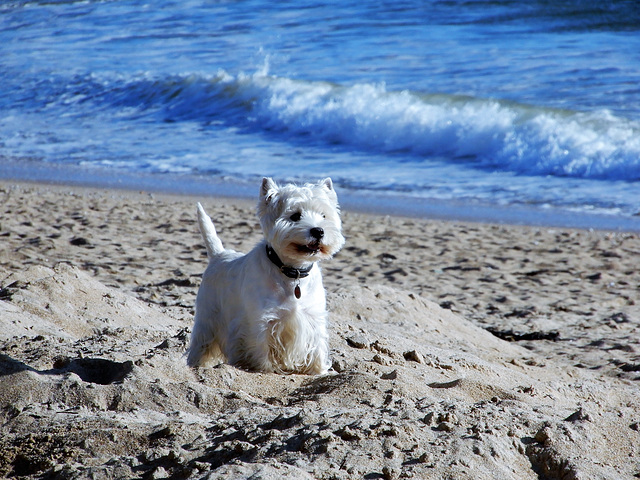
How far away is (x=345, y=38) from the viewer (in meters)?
24.3

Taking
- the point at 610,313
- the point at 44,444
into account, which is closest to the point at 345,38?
the point at 610,313

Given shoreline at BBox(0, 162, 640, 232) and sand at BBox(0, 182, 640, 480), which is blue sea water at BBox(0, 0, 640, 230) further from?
sand at BBox(0, 182, 640, 480)

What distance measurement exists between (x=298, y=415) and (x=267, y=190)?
5.37ft

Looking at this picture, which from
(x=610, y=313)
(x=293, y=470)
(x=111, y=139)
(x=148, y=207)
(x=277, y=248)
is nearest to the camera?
(x=293, y=470)

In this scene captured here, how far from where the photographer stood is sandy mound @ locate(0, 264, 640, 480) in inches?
118

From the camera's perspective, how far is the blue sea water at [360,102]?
1302 centimetres

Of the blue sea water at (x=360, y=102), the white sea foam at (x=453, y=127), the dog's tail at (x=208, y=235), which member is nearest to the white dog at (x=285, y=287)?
the dog's tail at (x=208, y=235)

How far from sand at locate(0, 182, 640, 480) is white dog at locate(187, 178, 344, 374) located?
8.4 inches

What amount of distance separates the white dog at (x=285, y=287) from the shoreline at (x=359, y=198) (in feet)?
20.2

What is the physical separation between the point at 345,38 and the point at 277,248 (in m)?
21.0

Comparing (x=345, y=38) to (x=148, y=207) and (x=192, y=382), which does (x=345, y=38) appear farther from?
(x=192, y=382)

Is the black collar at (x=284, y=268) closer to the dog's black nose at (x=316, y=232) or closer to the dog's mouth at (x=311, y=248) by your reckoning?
the dog's mouth at (x=311, y=248)

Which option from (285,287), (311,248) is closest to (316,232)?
(311,248)

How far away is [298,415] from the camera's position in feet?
10.8
